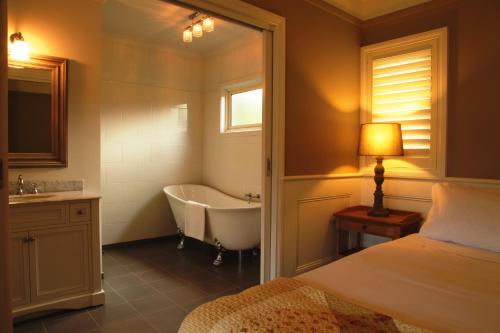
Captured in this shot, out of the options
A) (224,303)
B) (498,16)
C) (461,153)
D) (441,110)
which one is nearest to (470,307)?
(224,303)

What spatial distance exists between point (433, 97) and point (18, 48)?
333 cm

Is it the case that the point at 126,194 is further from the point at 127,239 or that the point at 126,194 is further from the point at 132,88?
the point at 132,88

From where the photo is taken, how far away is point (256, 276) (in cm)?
324

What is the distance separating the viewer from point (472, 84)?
258 cm

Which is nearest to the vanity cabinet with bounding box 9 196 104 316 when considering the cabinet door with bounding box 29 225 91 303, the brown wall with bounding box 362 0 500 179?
the cabinet door with bounding box 29 225 91 303

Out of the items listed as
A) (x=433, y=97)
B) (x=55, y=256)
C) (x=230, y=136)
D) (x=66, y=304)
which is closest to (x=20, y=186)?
(x=55, y=256)

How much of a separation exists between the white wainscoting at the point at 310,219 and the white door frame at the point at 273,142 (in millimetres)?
74

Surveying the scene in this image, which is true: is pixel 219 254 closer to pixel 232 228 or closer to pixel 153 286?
pixel 232 228

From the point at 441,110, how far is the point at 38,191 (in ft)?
11.0

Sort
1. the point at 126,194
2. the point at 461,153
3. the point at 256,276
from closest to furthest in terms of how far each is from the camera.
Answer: the point at 461,153
the point at 256,276
the point at 126,194

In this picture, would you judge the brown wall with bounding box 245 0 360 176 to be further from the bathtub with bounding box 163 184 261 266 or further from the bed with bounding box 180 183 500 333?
the bed with bounding box 180 183 500 333

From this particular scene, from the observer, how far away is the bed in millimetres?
1049

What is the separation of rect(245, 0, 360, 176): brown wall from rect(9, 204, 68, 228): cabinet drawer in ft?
5.61

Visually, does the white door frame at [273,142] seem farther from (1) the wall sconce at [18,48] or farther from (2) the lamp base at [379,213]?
(1) the wall sconce at [18,48]
